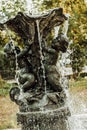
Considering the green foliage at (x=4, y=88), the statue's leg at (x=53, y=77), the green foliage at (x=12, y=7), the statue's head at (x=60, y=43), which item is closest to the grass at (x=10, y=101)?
the green foliage at (x=4, y=88)

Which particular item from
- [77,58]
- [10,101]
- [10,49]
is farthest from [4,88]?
[10,49]

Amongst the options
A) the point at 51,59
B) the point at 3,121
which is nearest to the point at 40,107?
the point at 51,59

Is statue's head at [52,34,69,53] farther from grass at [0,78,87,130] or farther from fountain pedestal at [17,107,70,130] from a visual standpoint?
grass at [0,78,87,130]

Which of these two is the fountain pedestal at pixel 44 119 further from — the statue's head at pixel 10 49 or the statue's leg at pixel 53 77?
the statue's head at pixel 10 49

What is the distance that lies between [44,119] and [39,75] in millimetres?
743

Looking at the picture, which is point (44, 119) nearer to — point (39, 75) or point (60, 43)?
point (39, 75)

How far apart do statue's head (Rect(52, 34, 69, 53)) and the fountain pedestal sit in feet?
3.18

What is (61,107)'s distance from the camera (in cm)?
675

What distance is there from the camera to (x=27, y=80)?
6.84 m

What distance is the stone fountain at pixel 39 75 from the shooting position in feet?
21.9

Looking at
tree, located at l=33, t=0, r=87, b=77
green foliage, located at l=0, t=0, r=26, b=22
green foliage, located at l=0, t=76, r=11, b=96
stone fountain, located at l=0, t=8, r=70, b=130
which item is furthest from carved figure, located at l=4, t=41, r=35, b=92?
green foliage, located at l=0, t=0, r=26, b=22

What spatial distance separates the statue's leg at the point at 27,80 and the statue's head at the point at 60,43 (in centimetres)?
62

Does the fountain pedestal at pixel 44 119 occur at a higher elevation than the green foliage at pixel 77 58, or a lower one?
higher

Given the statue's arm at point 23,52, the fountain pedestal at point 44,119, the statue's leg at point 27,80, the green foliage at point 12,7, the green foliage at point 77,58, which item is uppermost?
the statue's arm at point 23,52
